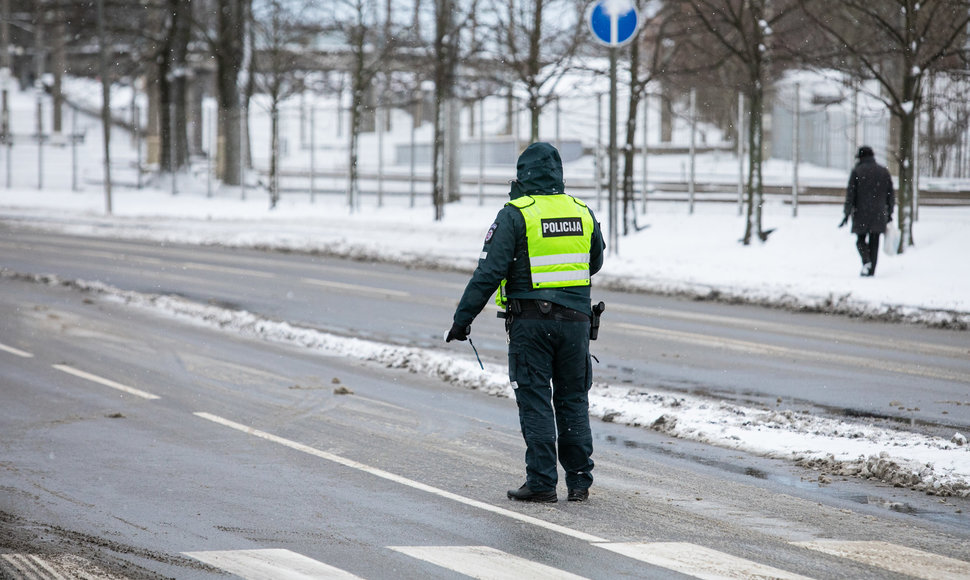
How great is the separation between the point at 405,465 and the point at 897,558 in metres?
3.04

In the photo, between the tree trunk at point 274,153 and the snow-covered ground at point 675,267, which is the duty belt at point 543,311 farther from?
the tree trunk at point 274,153

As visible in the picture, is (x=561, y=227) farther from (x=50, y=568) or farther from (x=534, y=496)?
(x=50, y=568)

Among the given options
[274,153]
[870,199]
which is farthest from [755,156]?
[274,153]

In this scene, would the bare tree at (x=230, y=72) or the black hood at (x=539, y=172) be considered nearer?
the black hood at (x=539, y=172)

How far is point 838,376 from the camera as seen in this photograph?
10.5m

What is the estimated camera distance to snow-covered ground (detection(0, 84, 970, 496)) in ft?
25.5

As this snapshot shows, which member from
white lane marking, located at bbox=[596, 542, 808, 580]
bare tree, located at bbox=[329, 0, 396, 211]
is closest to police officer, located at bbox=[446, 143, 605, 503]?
white lane marking, located at bbox=[596, 542, 808, 580]

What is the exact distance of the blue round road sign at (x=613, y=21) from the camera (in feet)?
56.7

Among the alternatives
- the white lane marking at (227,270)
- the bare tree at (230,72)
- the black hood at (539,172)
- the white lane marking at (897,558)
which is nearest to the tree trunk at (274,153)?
the bare tree at (230,72)

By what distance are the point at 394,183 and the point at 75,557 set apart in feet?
103

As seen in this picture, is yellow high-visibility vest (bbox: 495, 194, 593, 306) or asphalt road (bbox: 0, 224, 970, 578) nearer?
asphalt road (bbox: 0, 224, 970, 578)

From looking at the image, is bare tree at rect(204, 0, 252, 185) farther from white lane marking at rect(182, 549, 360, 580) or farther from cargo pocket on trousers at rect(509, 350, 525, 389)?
white lane marking at rect(182, 549, 360, 580)

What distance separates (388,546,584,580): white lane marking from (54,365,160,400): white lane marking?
4753 mm

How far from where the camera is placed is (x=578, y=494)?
6.46 m
